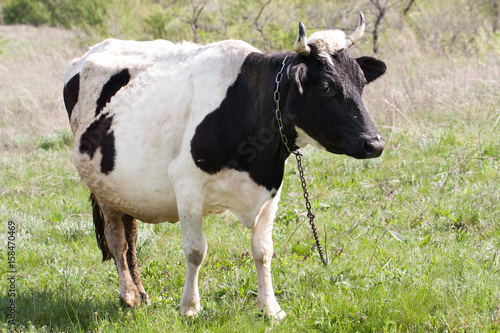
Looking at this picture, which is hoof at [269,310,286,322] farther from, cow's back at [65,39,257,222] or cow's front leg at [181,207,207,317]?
cow's back at [65,39,257,222]

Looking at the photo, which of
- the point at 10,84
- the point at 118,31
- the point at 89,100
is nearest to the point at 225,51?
the point at 89,100

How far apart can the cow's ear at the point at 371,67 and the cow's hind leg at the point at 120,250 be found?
236 centimetres

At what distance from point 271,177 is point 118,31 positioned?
2045 centimetres

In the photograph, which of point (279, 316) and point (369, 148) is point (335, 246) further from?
point (369, 148)

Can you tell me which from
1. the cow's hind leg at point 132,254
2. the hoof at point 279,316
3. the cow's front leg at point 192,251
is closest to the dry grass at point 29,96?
the cow's hind leg at point 132,254

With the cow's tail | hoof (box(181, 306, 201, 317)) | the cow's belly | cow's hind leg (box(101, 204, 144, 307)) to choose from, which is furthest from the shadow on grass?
the cow's belly

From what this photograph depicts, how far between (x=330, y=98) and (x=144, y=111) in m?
1.49

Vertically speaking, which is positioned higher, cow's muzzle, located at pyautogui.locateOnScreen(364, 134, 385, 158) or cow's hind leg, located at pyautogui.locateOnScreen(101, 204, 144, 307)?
cow's muzzle, located at pyautogui.locateOnScreen(364, 134, 385, 158)

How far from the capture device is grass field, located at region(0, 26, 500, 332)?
12.0 ft

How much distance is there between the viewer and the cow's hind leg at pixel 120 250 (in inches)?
167

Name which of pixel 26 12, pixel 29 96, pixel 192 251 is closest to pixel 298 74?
pixel 192 251

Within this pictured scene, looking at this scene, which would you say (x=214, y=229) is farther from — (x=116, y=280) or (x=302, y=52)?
(x=302, y=52)

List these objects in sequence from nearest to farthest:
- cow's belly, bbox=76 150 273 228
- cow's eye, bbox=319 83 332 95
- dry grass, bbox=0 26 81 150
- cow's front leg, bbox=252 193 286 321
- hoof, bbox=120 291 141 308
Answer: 1. cow's eye, bbox=319 83 332 95
2. cow's belly, bbox=76 150 273 228
3. cow's front leg, bbox=252 193 286 321
4. hoof, bbox=120 291 141 308
5. dry grass, bbox=0 26 81 150

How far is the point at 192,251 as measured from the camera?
3883mm
